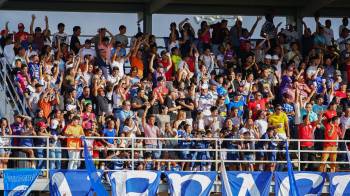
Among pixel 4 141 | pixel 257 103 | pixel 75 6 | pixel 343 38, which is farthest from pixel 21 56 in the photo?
pixel 343 38

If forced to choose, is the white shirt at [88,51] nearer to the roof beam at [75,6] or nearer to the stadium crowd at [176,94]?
the stadium crowd at [176,94]

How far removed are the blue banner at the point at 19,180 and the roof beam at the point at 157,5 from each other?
317 inches

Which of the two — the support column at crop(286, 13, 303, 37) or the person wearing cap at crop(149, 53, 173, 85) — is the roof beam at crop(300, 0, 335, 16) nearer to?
the support column at crop(286, 13, 303, 37)

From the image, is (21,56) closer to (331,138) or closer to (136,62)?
(136,62)

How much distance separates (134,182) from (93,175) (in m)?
0.99

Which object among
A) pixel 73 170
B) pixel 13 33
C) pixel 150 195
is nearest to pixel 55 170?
pixel 73 170

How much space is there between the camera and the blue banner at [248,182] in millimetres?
25531

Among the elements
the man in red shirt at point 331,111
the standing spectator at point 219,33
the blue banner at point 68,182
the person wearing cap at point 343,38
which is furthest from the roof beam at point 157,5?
the blue banner at point 68,182

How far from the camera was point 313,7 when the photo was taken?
3269 centimetres

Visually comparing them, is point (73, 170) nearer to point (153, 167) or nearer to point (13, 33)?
point (153, 167)

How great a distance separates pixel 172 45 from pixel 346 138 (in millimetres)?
5203

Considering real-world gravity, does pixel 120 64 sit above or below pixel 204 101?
above

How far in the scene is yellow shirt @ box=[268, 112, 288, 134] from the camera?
26.9m

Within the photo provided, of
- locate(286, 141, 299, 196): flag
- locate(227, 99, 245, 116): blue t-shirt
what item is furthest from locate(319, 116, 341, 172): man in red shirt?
locate(227, 99, 245, 116): blue t-shirt
